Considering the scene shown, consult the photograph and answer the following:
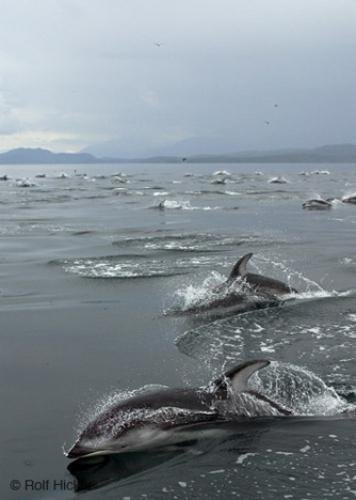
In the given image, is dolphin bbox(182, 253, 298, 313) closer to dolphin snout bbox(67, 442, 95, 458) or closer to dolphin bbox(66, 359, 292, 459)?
dolphin bbox(66, 359, 292, 459)

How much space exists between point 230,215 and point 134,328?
21.9 meters

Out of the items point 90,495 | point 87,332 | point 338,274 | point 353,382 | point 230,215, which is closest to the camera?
point 90,495

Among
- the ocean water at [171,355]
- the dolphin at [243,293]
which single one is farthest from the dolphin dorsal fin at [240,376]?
the dolphin at [243,293]

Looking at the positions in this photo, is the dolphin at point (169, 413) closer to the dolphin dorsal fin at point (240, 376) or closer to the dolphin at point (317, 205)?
the dolphin dorsal fin at point (240, 376)

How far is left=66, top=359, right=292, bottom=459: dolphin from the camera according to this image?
260 inches

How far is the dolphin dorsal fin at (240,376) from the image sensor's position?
23.1 ft

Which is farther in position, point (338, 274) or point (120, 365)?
point (338, 274)

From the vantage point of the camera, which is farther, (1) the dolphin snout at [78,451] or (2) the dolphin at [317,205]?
(2) the dolphin at [317,205]

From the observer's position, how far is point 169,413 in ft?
22.6

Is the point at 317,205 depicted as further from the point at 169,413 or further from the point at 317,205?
the point at 169,413

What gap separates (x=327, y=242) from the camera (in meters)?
22.4

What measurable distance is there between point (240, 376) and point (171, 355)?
2969mm

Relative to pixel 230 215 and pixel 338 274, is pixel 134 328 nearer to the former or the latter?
pixel 338 274

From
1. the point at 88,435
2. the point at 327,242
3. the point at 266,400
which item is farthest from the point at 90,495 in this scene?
the point at 327,242
